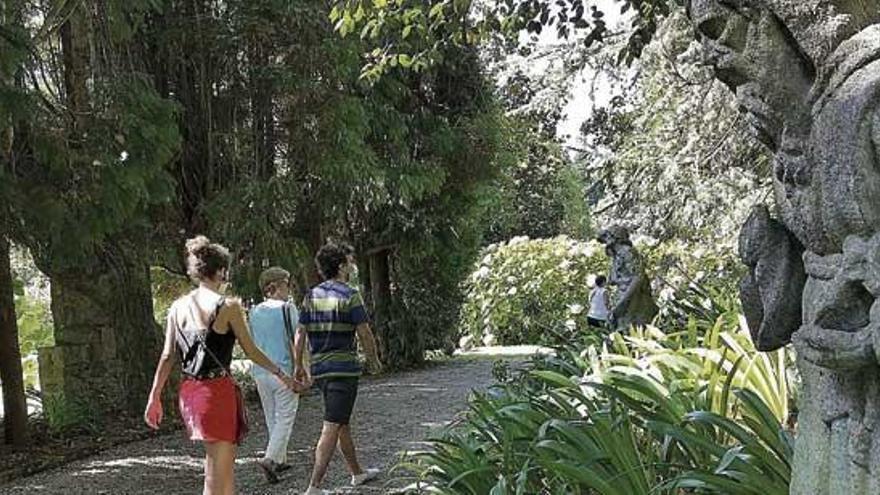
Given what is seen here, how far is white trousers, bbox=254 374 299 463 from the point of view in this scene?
23.0ft

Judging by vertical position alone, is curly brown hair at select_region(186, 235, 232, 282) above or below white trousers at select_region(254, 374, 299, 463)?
above

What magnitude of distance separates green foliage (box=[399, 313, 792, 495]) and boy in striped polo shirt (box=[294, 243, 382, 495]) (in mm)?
810

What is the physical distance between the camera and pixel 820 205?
68.2 inches

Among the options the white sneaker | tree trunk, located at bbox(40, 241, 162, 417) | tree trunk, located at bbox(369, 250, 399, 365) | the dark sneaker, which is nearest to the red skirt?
the white sneaker

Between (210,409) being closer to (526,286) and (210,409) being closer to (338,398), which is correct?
(338,398)

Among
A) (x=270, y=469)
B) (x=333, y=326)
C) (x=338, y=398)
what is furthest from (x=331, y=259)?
(x=270, y=469)

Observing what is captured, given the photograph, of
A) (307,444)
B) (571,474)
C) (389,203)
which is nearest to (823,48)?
(571,474)

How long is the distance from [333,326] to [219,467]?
1.18 m

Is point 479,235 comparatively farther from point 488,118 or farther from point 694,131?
point 694,131

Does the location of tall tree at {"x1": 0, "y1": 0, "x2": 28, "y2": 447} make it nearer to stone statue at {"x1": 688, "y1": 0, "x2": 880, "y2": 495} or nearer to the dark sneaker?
the dark sneaker

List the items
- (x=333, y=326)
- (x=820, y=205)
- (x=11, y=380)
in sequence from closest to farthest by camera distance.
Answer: (x=820, y=205) < (x=333, y=326) < (x=11, y=380)

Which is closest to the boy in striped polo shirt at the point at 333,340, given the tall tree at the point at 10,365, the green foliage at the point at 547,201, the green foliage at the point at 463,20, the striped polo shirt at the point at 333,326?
the striped polo shirt at the point at 333,326

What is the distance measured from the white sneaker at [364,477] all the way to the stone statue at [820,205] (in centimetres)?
526

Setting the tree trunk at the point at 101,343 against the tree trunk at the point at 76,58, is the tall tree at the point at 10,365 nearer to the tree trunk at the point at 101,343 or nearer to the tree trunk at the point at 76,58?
the tree trunk at the point at 101,343
